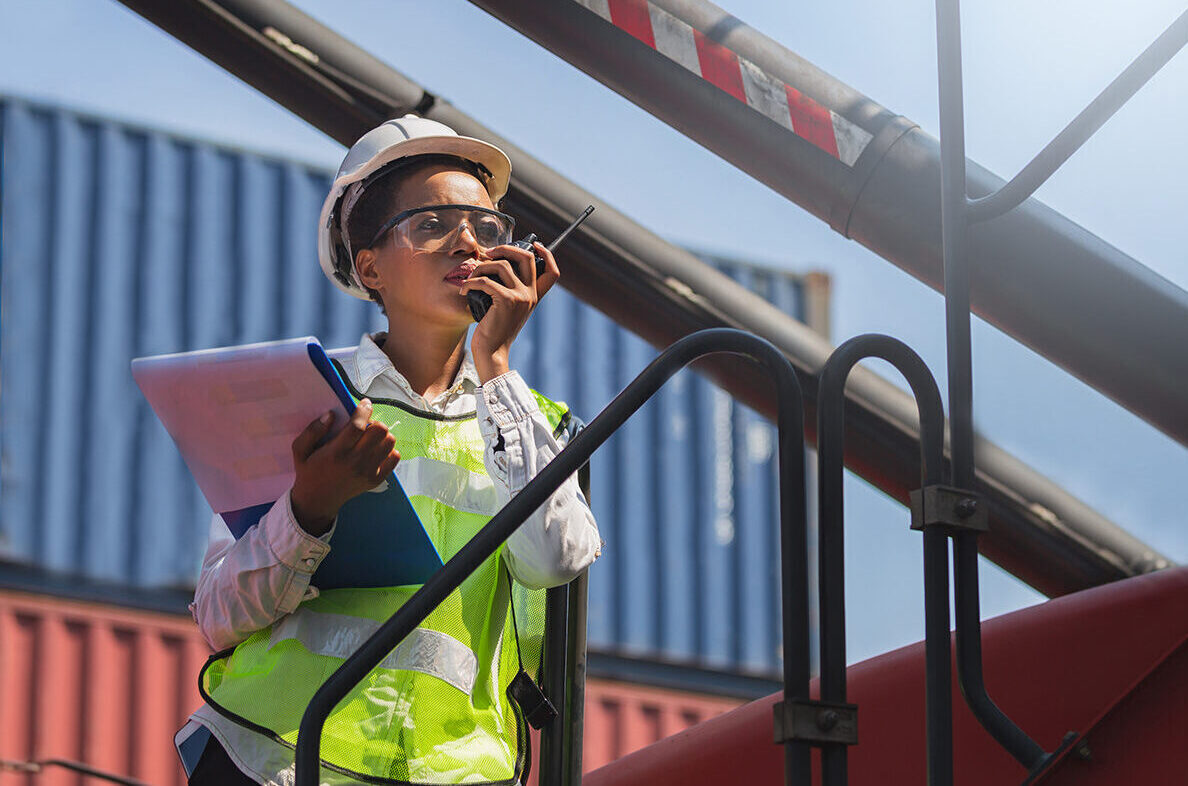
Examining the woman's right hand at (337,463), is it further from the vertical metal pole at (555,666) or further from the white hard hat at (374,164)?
the white hard hat at (374,164)

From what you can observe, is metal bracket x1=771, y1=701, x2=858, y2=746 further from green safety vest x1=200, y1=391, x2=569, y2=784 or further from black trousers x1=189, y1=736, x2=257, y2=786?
black trousers x1=189, y1=736, x2=257, y2=786

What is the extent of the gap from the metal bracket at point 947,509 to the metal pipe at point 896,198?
2.76 ft

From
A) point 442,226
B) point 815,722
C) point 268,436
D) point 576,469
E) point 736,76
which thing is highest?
point 736,76

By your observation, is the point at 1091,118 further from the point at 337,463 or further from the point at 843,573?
the point at 337,463

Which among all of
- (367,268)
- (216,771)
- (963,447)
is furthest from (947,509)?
(367,268)

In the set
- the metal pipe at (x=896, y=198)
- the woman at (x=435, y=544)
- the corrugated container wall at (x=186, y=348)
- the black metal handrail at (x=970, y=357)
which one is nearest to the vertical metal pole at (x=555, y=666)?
the woman at (x=435, y=544)

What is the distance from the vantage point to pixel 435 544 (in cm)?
251

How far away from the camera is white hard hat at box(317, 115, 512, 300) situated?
2885 millimetres

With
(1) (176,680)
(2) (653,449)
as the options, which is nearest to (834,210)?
(1) (176,680)

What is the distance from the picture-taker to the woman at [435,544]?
2.33 metres

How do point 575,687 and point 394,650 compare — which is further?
point 575,687

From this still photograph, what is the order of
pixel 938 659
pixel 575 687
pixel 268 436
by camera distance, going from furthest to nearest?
1. pixel 575 687
2. pixel 268 436
3. pixel 938 659

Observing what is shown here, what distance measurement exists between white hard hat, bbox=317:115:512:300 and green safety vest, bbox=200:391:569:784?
506mm

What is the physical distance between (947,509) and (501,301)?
2.79 ft
